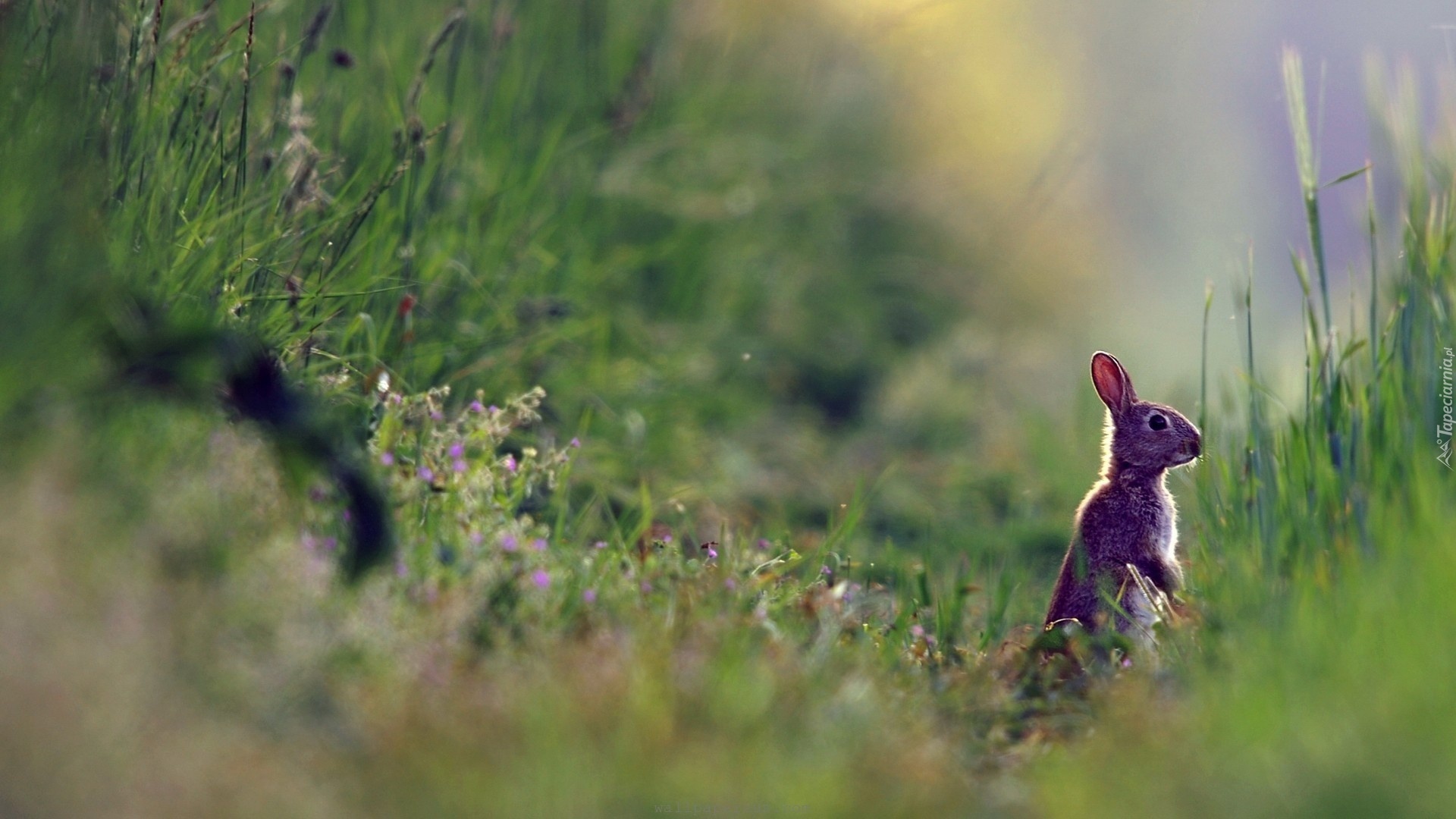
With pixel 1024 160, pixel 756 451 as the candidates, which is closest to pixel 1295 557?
pixel 756 451

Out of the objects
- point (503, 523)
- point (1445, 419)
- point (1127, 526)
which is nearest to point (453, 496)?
point (503, 523)

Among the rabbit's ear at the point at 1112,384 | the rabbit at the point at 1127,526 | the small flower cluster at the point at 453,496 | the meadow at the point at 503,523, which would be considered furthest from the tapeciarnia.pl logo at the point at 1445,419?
the small flower cluster at the point at 453,496

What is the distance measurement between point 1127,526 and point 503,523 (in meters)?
2.02

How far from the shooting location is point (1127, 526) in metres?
4.56

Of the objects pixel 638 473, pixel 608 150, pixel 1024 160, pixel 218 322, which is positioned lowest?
pixel 638 473

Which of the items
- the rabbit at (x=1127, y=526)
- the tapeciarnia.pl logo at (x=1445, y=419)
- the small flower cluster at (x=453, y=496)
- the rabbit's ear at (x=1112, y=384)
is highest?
the tapeciarnia.pl logo at (x=1445, y=419)

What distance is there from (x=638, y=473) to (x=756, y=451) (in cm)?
127

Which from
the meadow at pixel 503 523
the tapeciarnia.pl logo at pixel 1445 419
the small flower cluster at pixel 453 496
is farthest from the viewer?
the tapeciarnia.pl logo at pixel 1445 419

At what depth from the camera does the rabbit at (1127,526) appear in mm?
4168

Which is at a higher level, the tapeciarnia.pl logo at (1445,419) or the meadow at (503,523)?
the tapeciarnia.pl logo at (1445,419)

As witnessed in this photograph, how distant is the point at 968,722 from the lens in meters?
3.28

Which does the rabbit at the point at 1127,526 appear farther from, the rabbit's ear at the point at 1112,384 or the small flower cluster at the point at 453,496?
the small flower cluster at the point at 453,496

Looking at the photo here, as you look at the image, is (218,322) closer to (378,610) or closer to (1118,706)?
(378,610)

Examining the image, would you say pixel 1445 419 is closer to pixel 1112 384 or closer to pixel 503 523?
pixel 1112 384
